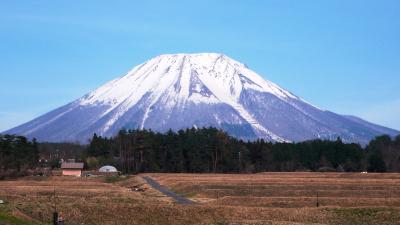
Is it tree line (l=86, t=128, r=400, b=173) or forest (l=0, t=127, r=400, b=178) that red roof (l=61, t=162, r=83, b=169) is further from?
tree line (l=86, t=128, r=400, b=173)

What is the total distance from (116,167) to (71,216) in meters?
86.7

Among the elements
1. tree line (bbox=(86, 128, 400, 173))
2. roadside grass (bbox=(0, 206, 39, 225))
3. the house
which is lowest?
roadside grass (bbox=(0, 206, 39, 225))

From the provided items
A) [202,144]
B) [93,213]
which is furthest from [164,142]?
Result: [93,213]

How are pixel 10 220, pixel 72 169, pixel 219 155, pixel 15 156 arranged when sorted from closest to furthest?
pixel 10 220, pixel 15 156, pixel 72 169, pixel 219 155

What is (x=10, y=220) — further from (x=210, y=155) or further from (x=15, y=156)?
(x=210, y=155)

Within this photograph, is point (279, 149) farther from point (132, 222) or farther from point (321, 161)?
point (132, 222)

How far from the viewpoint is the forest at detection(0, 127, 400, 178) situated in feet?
361

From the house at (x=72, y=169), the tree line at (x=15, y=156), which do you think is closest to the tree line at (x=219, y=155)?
the house at (x=72, y=169)

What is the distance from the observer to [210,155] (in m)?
113

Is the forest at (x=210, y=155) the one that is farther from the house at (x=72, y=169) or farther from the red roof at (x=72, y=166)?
the house at (x=72, y=169)

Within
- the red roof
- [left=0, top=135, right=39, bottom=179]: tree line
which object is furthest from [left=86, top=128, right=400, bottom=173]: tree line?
[left=0, top=135, right=39, bottom=179]: tree line

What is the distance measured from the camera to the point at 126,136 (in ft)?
387

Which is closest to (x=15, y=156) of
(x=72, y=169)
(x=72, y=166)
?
(x=72, y=169)

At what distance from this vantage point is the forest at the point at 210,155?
110 m
